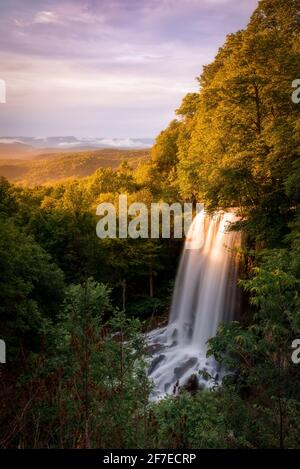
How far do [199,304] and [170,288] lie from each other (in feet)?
21.3

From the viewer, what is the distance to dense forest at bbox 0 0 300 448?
7.34 metres

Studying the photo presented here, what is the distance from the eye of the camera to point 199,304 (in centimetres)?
2275

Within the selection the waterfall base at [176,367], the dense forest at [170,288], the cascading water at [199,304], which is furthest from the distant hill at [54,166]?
the waterfall base at [176,367]

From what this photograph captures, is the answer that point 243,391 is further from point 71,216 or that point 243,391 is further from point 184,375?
point 71,216

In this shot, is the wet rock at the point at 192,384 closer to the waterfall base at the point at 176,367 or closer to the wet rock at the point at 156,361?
the waterfall base at the point at 176,367

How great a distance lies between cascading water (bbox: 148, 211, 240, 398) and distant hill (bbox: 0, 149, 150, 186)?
3174 centimetres

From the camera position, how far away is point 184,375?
750 inches

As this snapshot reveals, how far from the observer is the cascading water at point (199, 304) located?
1972 cm

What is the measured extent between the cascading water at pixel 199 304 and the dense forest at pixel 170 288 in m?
1.10

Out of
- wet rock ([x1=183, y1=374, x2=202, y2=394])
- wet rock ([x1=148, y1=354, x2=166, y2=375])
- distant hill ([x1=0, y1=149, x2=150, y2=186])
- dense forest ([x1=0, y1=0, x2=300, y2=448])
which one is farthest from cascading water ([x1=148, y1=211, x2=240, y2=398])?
distant hill ([x1=0, y1=149, x2=150, y2=186])

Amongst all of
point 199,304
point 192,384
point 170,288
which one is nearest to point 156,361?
point 192,384

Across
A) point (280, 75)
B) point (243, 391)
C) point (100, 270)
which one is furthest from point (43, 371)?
point (100, 270)

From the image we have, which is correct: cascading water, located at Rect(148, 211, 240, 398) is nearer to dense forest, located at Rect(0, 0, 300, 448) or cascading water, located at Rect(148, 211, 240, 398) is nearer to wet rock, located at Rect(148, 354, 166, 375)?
wet rock, located at Rect(148, 354, 166, 375)

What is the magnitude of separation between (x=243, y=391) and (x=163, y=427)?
309 inches
